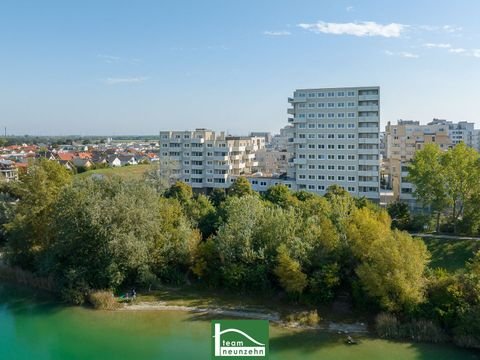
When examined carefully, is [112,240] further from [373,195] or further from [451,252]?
[373,195]

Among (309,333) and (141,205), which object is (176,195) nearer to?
(141,205)

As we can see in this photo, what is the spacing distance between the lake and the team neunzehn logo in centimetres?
484

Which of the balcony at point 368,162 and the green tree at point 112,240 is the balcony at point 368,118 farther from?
the green tree at point 112,240

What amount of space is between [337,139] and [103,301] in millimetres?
35332

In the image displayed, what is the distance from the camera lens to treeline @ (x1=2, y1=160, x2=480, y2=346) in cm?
2056

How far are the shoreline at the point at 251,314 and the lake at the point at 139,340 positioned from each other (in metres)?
0.45

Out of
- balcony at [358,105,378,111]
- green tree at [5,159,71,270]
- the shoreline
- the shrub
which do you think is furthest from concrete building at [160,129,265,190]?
the shrub

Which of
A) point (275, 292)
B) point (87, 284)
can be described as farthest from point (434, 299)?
point (87, 284)

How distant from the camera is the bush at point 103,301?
24.2m

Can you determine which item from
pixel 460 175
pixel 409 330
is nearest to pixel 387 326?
pixel 409 330

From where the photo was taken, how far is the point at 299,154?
179ft

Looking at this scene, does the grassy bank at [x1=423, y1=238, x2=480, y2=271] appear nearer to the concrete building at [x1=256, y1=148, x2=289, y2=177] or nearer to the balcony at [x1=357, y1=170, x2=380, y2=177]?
the balcony at [x1=357, y1=170, x2=380, y2=177]

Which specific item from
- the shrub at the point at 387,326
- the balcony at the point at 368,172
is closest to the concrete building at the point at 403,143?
the balcony at the point at 368,172

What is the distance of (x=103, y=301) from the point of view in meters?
24.3
